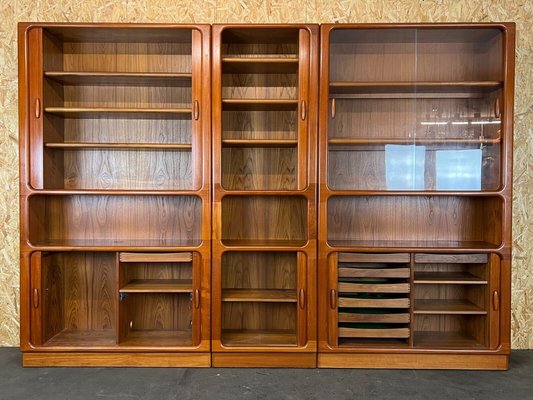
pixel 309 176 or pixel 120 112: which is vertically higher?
pixel 120 112

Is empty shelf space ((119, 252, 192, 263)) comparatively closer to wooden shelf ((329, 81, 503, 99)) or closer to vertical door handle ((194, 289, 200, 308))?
vertical door handle ((194, 289, 200, 308))

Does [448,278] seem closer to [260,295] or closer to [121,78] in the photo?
[260,295]

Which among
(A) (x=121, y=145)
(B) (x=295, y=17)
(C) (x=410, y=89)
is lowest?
(A) (x=121, y=145)

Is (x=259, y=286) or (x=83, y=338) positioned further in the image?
(x=259, y=286)

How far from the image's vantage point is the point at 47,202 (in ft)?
11.2

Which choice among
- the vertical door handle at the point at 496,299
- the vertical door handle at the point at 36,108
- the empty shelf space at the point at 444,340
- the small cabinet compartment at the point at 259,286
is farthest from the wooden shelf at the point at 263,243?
the vertical door handle at the point at 36,108

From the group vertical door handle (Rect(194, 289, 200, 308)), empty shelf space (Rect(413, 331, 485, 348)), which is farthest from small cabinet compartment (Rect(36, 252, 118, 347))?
empty shelf space (Rect(413, 331, 485, 348))

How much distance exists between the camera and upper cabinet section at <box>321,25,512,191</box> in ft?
10.2

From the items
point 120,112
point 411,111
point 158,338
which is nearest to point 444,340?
point 411,111

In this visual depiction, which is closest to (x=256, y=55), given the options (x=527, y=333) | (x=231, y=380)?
(x=231, y=380)

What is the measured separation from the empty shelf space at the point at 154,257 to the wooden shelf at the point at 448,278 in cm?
155

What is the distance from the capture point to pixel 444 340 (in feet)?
10.5

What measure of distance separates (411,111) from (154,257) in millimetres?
1987

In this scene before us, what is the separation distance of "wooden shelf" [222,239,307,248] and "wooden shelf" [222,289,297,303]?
354 mm
